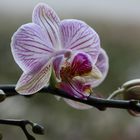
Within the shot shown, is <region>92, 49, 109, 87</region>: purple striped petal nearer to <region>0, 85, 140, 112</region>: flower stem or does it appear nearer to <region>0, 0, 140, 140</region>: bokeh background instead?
<region>0, 85, 140, 112</region>: flower stem

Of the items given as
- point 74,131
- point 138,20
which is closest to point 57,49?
point 74,131

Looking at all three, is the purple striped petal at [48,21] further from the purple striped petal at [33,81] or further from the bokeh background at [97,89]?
the bokeh background at [97,89]

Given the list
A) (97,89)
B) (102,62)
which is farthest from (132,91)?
(97,89)

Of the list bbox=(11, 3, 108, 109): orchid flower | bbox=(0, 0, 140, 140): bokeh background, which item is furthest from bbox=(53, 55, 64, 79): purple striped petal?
bbox=(0, 0, 140, 140): bokeh background

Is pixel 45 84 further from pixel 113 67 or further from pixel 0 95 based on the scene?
pixel 113 67

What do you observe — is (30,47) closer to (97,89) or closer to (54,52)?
(54,52)

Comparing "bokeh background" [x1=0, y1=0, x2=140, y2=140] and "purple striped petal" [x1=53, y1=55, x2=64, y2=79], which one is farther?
"bokeh background" [x1=0, y1=0, x2=140, y2=140]

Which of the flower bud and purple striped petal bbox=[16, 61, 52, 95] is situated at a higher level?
purple striped petal bbox=[16, 61, 52, 95]

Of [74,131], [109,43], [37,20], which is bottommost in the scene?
[74,131]
